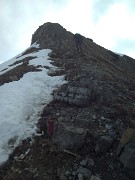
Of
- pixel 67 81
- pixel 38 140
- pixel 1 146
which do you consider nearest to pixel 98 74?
pixel 67 81

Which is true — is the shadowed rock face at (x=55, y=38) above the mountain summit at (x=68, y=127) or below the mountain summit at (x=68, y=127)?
above

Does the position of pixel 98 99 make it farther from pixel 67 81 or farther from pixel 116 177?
pixel 116 177

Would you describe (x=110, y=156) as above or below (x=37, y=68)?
below

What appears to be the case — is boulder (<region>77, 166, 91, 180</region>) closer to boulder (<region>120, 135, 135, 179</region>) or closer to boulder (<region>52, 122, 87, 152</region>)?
boulder (<region>52, 122, 87, 152</region>)

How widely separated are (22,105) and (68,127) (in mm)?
4838

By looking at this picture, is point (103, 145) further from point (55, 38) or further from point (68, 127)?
point (55, 38)

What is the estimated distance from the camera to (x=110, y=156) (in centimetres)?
1584

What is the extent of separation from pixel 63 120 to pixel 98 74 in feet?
31.2

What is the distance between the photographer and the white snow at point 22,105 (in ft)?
56.8

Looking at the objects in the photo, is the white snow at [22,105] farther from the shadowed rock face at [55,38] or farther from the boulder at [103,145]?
the shadowed rock face at [55,38]

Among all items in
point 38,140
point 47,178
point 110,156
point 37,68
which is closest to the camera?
point 47,178

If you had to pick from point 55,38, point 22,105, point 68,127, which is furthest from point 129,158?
point 55,38

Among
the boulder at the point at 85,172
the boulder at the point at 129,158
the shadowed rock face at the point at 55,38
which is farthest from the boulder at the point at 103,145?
the shadowed rock face at the point at 55,38

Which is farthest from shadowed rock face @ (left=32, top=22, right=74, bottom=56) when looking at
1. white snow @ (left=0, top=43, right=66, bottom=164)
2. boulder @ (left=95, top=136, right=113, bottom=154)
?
boulder @ (left=95, top=136, right=113, bottom=154)
